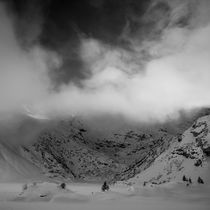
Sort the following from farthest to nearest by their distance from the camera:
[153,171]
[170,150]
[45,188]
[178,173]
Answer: [170,150]
[153,171]
[178,173]
[45,188]

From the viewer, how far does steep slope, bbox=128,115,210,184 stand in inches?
5446

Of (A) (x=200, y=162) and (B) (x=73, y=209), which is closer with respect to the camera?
(B) (x=73, y=209)

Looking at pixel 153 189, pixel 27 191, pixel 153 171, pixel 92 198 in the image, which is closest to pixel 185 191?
pixel 153 189

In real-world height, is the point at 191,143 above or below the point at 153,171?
above

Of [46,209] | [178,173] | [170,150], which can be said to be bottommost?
[46,209]

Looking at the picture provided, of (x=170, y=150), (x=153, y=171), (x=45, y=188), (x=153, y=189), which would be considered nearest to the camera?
(x=45, y=188)

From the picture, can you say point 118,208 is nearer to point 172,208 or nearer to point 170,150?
point 172,208

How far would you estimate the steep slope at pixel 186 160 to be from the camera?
138337 millimetres

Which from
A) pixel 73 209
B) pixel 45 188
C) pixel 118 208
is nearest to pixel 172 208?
pixel 118 208

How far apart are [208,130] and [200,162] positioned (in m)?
25.9

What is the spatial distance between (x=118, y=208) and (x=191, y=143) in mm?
126620

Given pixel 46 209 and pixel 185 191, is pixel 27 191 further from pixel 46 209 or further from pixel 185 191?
pixel 185 191

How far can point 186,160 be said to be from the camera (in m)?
153

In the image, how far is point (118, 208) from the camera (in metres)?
46.9
